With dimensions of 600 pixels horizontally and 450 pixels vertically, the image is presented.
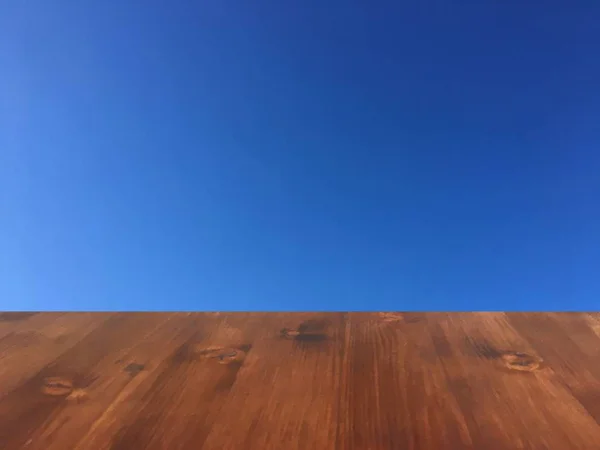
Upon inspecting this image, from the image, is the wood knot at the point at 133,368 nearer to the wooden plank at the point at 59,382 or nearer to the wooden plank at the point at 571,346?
the wooden plank at the point at 59,382

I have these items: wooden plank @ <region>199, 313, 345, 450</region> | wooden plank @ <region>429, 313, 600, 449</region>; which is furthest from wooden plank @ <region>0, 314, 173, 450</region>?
wooden plank @ <region>429, 313, 600, 449</region>

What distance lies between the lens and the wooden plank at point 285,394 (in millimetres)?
416

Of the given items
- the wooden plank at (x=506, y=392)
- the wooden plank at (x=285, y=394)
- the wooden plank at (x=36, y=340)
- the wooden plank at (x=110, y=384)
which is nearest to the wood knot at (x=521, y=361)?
the wooden plank at (x=506, y=392)

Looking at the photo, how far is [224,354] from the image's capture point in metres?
0.58

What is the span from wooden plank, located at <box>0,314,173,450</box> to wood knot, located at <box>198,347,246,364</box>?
0.28 ft

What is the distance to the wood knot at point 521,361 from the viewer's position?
1.77 feet

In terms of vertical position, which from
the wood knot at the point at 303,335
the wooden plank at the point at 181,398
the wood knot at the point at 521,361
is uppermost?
the wood knot at the point at 303,335

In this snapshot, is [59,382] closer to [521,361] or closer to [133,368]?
[133,368]

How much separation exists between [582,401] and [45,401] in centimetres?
40

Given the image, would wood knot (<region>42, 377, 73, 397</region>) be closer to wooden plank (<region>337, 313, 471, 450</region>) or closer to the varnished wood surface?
the varnished wood surface

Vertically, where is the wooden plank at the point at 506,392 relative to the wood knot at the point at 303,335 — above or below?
below

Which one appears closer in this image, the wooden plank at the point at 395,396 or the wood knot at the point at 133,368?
the wooden plank at the point at 395,396

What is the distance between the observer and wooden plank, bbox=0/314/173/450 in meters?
0.44

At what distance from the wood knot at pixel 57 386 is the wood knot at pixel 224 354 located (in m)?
0.12
